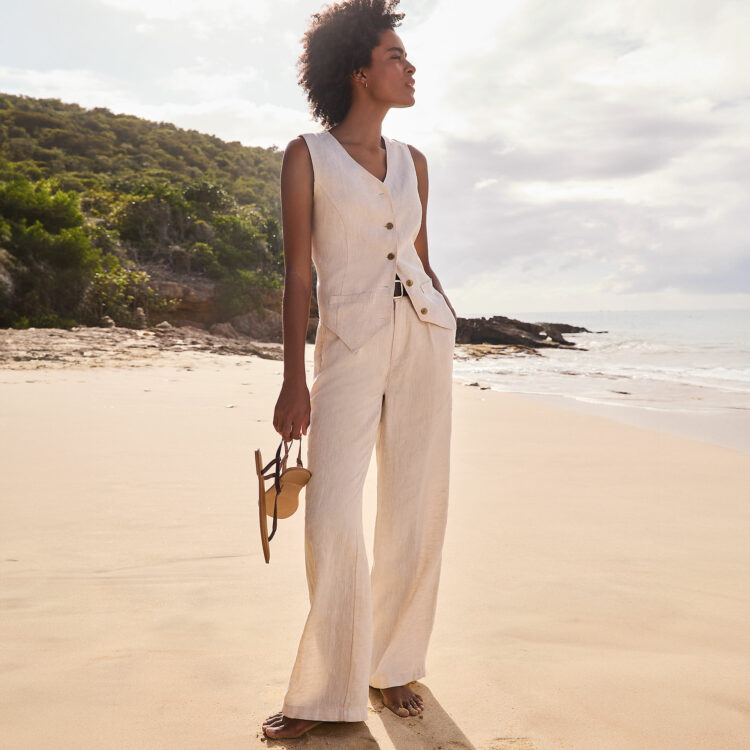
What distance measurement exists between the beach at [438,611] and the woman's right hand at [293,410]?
0.80 m

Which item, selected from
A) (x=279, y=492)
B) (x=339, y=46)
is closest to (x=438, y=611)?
(x=279, y=492)

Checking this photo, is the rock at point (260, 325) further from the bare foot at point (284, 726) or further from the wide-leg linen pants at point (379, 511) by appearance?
the bare foot at point (284, 726)

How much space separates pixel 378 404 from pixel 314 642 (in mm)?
655

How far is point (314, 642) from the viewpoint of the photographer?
6.09 feet

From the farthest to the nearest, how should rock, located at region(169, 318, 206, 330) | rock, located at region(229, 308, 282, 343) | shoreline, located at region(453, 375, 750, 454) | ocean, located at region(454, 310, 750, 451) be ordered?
rock, located at region(229, 308, 282, 343) < rock, located at region(169, 318, 206, 330) < ocean, located at region(454, 310, 750, 451) < shoreline, located at region(453, 375, 750, 454)

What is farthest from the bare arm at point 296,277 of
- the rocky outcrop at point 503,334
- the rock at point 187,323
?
the rocky outcrop at point 503,334

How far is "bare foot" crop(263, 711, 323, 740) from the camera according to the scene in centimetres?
181

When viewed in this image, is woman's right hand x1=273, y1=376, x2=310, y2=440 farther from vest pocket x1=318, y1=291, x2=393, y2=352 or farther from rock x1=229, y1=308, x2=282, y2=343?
rock x1=229, y1=308, x2=282, y2=343

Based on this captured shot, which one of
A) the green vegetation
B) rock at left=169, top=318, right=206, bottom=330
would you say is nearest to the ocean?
rock at left=169, top=318, right=206, bottom=330

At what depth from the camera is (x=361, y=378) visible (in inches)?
74.3

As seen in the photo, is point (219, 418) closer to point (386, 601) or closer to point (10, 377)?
point (10, 377)

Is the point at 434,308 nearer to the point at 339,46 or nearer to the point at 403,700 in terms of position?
the point at 339,46

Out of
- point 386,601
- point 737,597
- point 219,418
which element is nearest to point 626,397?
point 219,418

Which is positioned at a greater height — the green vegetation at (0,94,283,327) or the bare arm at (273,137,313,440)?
the green vegetation at (0,94,283,327)
